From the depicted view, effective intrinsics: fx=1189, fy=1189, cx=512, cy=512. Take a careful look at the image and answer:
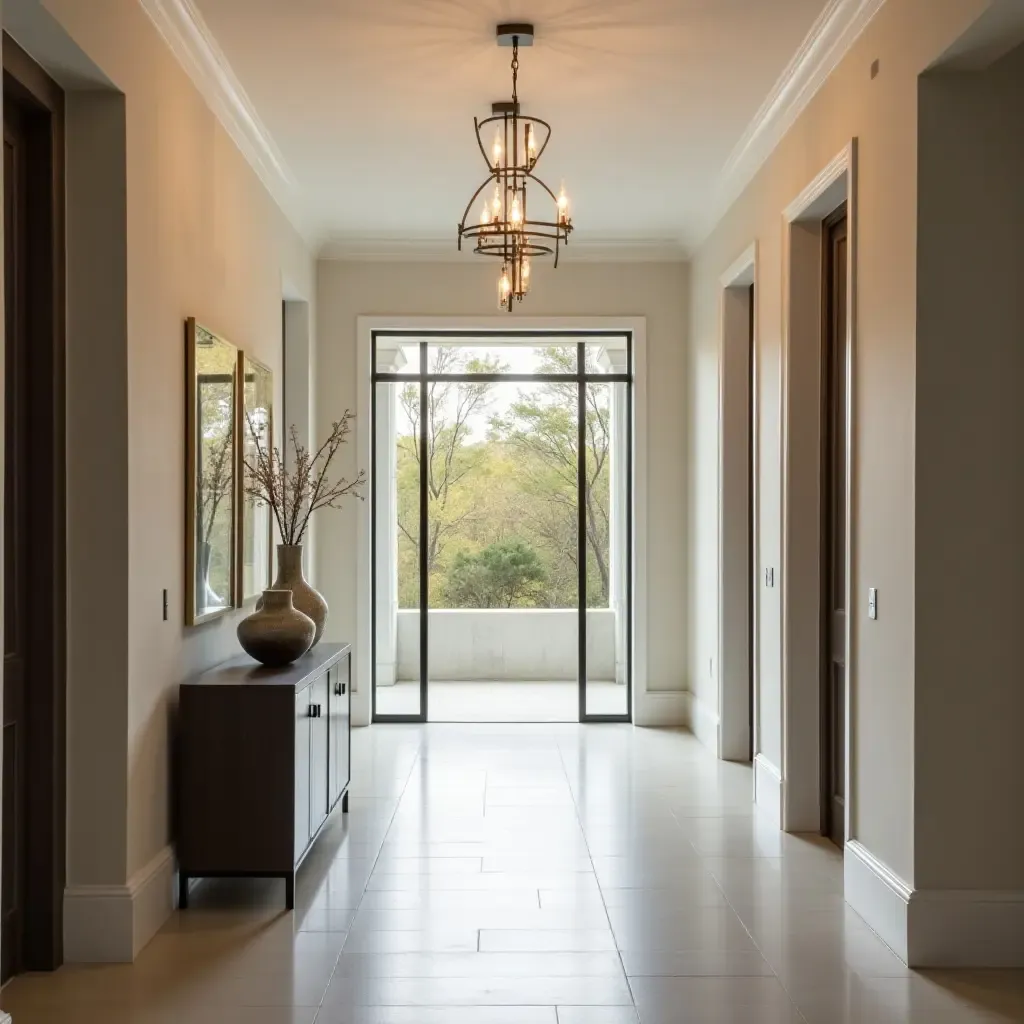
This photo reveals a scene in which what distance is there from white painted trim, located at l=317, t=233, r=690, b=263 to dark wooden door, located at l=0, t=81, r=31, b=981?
432 cm

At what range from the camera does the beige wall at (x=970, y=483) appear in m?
3.58

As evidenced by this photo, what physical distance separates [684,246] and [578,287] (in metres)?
0.75

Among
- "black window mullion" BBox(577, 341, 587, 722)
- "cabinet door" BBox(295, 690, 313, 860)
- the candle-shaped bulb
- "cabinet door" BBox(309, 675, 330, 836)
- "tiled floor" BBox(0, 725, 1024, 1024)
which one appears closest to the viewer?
"tiled floor" BBox(0, 725, 1024, 1024)

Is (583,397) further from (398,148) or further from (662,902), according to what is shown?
(662,902)

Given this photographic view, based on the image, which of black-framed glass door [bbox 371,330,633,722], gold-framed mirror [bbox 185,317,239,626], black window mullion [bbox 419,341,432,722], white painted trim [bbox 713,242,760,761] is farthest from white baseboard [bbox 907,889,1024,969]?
black window mullion [bbox 419,341,432,722]

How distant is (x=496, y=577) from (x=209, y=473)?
461 centimetres

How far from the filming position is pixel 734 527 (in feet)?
22.3

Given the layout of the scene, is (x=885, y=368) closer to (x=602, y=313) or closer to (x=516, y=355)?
(x=602, y=313)

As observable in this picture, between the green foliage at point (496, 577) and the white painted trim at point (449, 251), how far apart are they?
2215 millimetres

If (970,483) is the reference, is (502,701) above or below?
below

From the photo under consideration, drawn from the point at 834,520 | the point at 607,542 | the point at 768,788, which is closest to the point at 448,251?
the point at 607,542

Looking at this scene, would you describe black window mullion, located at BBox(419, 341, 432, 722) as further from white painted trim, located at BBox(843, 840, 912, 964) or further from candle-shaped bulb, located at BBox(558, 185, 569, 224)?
white painted trim, located at BBox(843, 840, 912, 964)

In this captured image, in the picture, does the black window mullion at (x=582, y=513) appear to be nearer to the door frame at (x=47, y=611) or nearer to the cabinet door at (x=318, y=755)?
the cabinet door at (x=318, y=755)

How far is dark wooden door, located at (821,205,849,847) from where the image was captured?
5031mm
